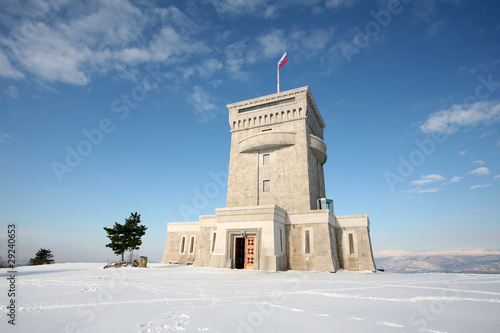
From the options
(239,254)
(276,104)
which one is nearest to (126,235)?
(239,254)

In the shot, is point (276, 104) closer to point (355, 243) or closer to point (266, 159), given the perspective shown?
point (266, 159)

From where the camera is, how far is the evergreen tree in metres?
31.0

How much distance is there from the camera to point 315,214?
2550cm

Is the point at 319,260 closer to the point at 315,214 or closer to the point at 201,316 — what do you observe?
the point at 315,214

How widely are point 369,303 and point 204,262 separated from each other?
2242cm

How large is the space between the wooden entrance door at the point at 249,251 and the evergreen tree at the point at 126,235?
15470mm

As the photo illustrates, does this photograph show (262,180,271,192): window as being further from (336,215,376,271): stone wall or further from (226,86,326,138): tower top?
(226,86,326,138): tower top

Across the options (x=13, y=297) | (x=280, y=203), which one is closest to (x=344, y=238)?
(x=280, y=203)

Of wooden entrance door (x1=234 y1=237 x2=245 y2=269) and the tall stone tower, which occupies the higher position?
the tall stone tower

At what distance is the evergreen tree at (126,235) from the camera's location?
102ft

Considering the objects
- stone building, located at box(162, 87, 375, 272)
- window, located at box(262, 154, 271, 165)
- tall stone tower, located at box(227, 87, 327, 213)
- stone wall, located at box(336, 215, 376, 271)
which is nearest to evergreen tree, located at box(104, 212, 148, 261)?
stone building, located at box(162, 87, 375, 272)

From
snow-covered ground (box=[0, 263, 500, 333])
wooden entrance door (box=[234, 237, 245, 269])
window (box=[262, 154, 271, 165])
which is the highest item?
window (box=[262, 154, 271, 165])

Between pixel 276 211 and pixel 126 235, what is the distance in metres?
19.5

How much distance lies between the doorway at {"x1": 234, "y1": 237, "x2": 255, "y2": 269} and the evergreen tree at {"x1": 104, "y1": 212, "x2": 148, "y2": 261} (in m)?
14.5
